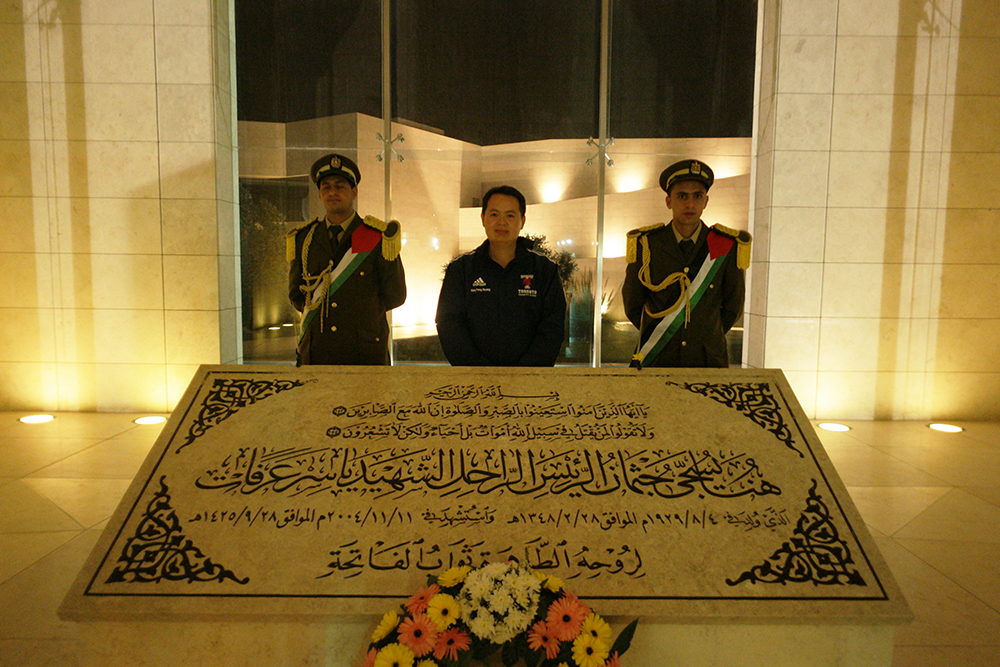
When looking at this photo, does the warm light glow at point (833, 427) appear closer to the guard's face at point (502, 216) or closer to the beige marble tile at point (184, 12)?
the guard's face at point (502, 216)

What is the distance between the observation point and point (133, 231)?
4.98 m

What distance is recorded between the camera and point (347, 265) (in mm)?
2717

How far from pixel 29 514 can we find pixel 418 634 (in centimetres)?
282

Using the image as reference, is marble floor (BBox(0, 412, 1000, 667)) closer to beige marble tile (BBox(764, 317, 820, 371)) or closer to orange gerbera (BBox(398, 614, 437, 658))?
orange gerbera (BBox(398, 614, 437, 658))

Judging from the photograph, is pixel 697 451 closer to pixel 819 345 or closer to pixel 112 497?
pixel 112 497

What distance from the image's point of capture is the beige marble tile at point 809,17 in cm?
480

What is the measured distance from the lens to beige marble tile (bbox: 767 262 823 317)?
500 cm

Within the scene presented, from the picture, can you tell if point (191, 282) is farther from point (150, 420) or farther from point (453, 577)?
point (453, 577)

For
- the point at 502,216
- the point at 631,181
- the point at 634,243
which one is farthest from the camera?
the point at 631,181

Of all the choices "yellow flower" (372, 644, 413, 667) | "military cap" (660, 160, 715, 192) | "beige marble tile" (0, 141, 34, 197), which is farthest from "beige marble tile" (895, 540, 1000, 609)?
"beige marble tile" (0, 141, 34, 197)

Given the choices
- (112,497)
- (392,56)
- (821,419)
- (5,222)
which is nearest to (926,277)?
(821,419)

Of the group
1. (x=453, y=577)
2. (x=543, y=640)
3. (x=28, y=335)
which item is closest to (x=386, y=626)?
(x=453, y=577)

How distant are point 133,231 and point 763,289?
17.2 feet

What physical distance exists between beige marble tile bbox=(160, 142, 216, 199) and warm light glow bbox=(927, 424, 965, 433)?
20.4ft
